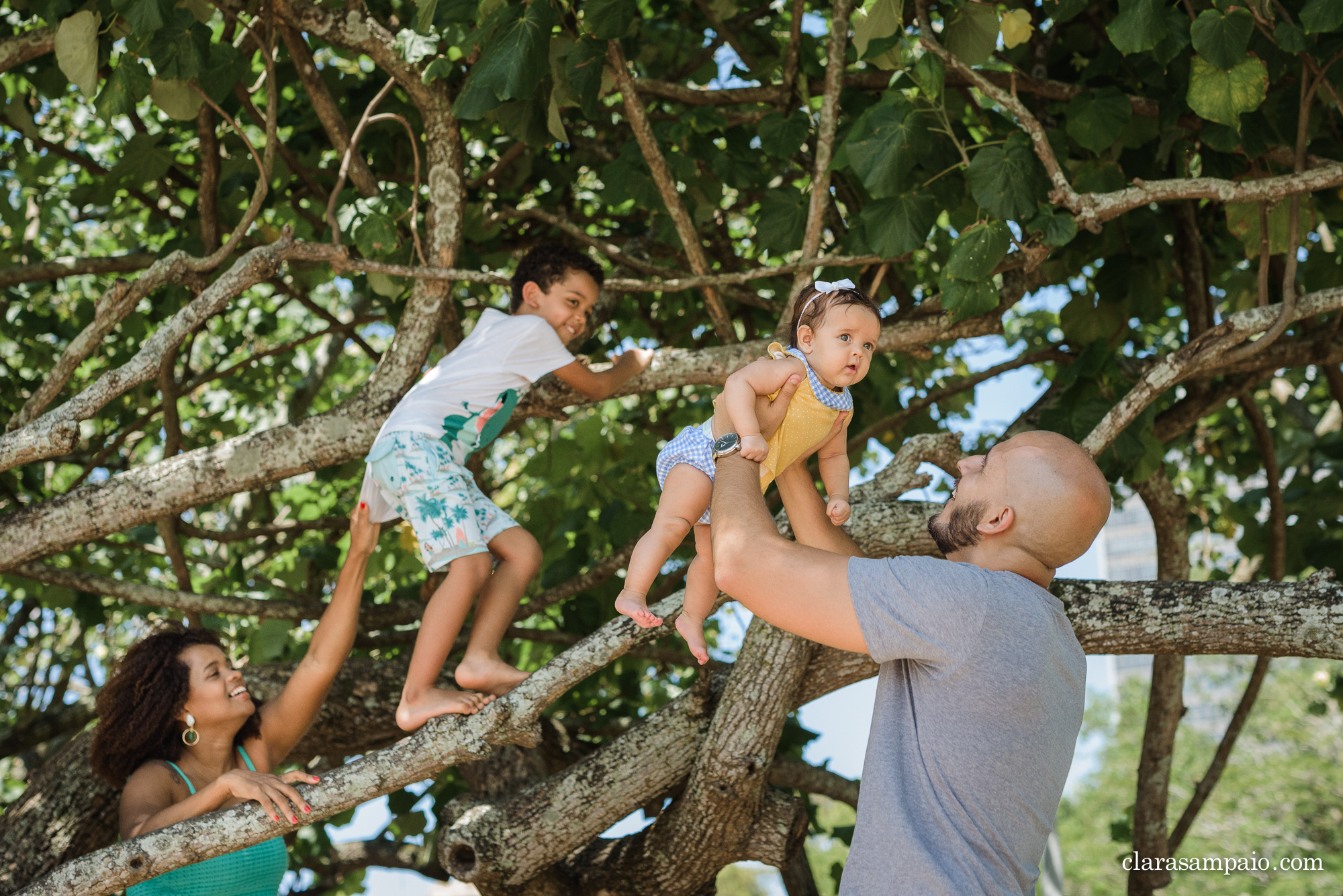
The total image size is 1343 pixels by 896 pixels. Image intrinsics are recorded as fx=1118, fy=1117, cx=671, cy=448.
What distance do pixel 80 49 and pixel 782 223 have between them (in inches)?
86.6

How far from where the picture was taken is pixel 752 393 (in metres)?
2.31

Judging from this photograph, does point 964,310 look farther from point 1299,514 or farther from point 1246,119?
point 1299,514

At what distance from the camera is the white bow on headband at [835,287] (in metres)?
Answer: 2.48

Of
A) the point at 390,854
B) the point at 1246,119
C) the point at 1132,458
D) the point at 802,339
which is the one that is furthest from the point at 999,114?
the point at 390,854

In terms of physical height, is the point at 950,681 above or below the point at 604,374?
below

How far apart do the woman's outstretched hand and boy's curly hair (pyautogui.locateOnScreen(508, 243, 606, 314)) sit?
1576 mm

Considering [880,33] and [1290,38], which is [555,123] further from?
[1290,38]

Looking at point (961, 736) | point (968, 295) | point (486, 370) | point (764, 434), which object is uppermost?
point (968, 295)

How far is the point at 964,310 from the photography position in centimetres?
326

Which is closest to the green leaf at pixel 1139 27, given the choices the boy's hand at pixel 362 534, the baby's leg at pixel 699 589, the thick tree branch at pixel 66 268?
the baby's leg at pixel 699 589

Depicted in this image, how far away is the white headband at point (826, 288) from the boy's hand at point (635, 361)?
946 mm

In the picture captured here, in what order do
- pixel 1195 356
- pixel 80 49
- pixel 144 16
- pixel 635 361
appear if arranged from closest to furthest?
1. pixel 144 16
2. pixel 1195 356
3. pixel 80 49
4. pixel 635 361

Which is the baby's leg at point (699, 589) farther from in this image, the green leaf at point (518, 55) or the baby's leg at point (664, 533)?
the green leaf at point (518, 55)

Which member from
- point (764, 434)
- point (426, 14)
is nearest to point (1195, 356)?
point (764, 434)
